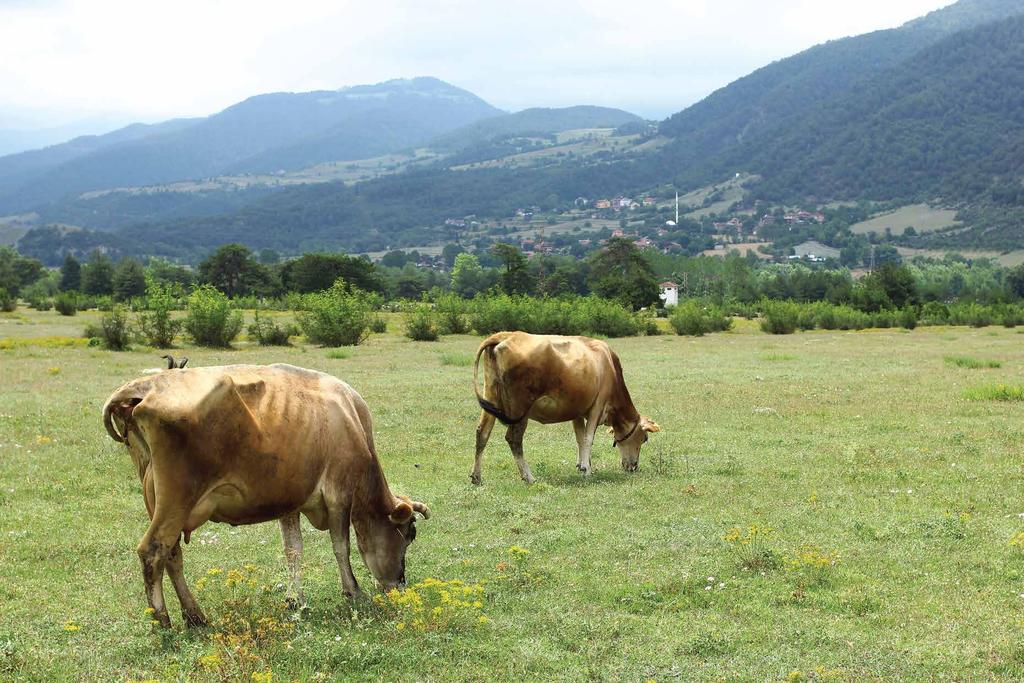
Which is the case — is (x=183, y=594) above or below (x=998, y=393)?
above

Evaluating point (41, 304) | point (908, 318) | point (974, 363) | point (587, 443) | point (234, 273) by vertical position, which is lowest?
point (908, 318)

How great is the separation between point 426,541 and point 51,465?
8270 mm

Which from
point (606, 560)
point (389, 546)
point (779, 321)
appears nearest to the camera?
point (389, 546)

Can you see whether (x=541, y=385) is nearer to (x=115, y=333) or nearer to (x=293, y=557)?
(x=293, y=557)

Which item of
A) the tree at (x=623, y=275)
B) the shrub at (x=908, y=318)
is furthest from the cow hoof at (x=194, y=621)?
the shrub at (x=908, y=318)

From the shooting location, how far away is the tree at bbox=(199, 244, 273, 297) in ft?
355

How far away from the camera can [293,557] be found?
374 inches

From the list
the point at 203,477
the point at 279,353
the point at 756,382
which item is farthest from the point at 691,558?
the point at 279,353

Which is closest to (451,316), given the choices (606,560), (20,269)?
Result: (606,560)

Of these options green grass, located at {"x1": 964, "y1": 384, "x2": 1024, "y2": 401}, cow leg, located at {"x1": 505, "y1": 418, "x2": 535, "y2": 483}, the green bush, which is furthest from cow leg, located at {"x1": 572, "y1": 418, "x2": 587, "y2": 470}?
the green bush

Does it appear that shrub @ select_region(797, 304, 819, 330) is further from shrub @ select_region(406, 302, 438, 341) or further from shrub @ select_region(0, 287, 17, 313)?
shrub @ select_region(0, 287, 17, 313)

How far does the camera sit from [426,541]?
1235 cm

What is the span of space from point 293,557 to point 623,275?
322 ft

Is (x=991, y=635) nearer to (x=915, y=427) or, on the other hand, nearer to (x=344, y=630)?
(x=344, y=630)
